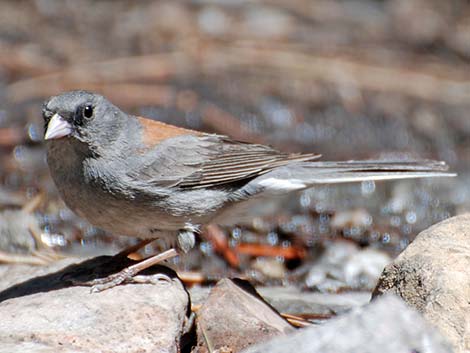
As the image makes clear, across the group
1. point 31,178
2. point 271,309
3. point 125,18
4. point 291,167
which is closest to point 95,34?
point 125,18

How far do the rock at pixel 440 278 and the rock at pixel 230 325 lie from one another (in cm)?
50

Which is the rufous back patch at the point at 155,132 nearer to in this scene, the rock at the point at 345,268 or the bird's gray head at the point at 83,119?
the bird's gray head at the point at 83,119

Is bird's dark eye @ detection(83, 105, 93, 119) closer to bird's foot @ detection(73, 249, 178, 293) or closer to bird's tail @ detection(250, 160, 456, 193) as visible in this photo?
bird's foot @ detection(73, 249, 178, 293)

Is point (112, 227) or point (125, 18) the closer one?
point (112, 227)

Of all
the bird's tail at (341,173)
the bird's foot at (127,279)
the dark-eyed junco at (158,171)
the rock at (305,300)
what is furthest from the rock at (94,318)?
the bird's tail at (341,173)

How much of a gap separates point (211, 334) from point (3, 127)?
11.4 feet

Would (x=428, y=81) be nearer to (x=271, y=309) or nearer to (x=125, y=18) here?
(x=125, y=18)

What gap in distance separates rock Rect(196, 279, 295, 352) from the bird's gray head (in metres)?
Result: 0.96

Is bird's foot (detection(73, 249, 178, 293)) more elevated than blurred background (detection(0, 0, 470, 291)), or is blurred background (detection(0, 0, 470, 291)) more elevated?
bird's foot (detection(73, 249, 178, 293))

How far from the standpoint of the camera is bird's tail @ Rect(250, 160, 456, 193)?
4379 millimetres

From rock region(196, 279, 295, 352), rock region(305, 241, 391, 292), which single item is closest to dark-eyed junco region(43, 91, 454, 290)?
rock region(196, 279, 295, 352)

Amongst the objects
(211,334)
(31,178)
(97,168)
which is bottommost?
(31,178)

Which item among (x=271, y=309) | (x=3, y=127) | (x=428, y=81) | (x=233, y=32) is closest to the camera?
(x=271, y=309)

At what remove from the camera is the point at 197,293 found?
4.30 m
